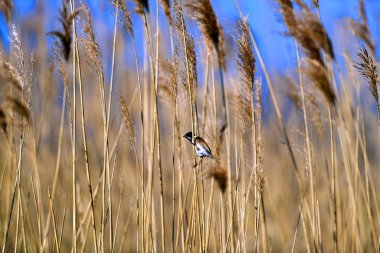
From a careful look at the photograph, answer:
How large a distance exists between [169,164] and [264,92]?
3.14m

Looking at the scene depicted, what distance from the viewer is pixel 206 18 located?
7.72 ft

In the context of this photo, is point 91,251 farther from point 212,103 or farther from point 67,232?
point 212,103

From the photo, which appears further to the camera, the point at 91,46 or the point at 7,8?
the point at 7,8

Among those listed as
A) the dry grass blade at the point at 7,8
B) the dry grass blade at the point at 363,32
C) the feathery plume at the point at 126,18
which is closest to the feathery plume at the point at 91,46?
the feathery plume at the point at 126,18

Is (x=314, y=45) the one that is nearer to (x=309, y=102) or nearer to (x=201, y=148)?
(x=201, y=148)

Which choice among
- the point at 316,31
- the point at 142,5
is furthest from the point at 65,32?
the point at 316,31

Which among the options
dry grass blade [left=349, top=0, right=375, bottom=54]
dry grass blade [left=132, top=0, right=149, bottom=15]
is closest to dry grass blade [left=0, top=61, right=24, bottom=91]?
dry grass blade [left=132, top=0, right=149, bottom=15]

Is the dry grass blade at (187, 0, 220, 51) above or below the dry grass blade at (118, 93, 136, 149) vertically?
above

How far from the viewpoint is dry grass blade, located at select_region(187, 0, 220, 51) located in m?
2.34

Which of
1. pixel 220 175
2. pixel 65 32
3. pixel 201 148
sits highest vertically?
pixel 65 32

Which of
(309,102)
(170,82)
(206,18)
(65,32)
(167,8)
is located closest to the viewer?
(65,32)

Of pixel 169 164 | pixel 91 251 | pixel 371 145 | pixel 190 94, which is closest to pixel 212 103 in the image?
pixel 190 94

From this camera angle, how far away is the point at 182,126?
9.66 ft

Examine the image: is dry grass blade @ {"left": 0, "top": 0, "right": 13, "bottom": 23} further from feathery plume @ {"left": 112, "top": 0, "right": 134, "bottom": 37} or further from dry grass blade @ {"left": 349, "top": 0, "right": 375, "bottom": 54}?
dry grass blade @ {"left": 349, "top": 0, "right": 375, "bottom": 54}
